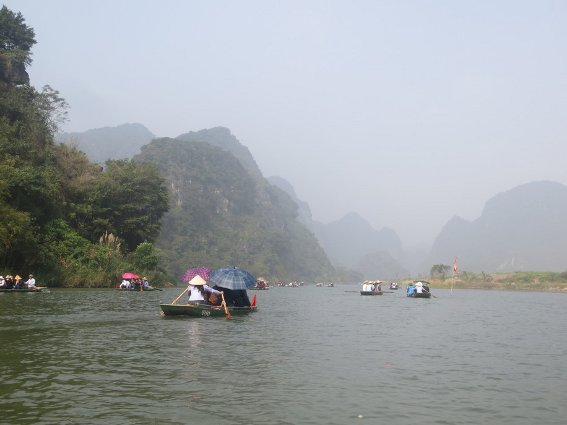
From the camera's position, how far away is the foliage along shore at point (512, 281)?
3748 inches

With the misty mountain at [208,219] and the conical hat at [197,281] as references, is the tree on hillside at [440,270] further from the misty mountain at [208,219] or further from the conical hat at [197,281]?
the conical hat at [197,281]

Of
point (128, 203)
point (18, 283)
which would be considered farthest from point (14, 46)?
point (18, 283)

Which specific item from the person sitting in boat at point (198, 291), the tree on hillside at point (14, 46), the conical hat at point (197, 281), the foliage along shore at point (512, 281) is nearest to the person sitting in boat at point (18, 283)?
the person sitting in boat at point (198, 291)

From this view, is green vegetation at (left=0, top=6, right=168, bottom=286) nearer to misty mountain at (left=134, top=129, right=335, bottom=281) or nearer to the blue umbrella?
the blue umbrella

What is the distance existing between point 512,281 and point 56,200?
288 feet

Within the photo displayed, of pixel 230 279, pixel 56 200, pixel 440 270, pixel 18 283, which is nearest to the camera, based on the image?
pixel 230 279

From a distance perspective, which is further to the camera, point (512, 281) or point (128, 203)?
point (512, 281)

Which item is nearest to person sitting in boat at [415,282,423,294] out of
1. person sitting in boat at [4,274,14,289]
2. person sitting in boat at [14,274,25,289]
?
person sitting in boat at [14,274,25,289]

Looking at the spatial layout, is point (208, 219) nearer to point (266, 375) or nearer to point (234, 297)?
point (234, 297)

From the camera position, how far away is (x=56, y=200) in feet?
154

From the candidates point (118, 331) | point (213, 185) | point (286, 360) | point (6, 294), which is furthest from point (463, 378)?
point (213, 185)

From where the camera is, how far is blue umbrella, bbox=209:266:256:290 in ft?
81.1

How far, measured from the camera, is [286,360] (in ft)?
44.1

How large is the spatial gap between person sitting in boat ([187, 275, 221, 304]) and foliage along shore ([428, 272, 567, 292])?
74886mm
